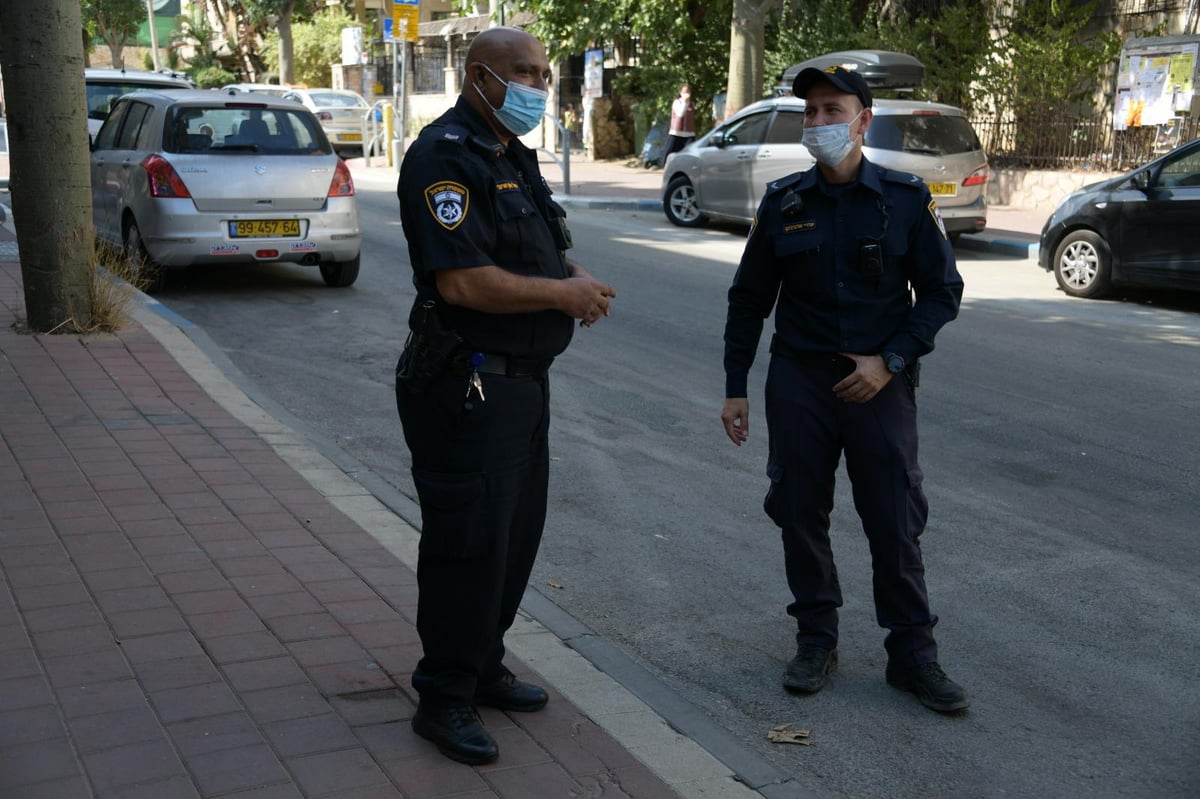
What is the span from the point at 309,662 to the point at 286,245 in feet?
24.1

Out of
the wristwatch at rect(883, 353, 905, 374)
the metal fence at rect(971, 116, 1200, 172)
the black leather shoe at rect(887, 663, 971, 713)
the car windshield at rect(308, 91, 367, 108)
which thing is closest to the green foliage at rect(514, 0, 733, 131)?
the metal fence at rect(971, 116, 1200, 172)

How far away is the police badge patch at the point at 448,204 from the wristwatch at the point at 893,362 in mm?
1429

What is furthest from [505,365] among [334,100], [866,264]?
[334,100]

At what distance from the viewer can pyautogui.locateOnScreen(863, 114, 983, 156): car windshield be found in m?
14.8

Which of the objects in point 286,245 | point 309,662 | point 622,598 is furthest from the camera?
point 286,245

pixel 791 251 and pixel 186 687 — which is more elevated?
pixel 791 251

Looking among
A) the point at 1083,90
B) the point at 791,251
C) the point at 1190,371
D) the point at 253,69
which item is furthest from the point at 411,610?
the point at 253,69

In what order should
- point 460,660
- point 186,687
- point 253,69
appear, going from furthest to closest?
point 253,69, point 186,687, point 460,660

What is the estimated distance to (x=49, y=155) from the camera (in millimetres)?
7973

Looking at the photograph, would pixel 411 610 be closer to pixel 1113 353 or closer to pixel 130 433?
pixel 130 433

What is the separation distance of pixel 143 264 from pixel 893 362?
27.5 feet

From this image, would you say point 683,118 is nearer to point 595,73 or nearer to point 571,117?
point 595,73

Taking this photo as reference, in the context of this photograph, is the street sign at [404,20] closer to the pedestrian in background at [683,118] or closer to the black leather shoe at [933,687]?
the pedestrian in background at [683,118]

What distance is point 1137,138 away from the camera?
62.3ft
